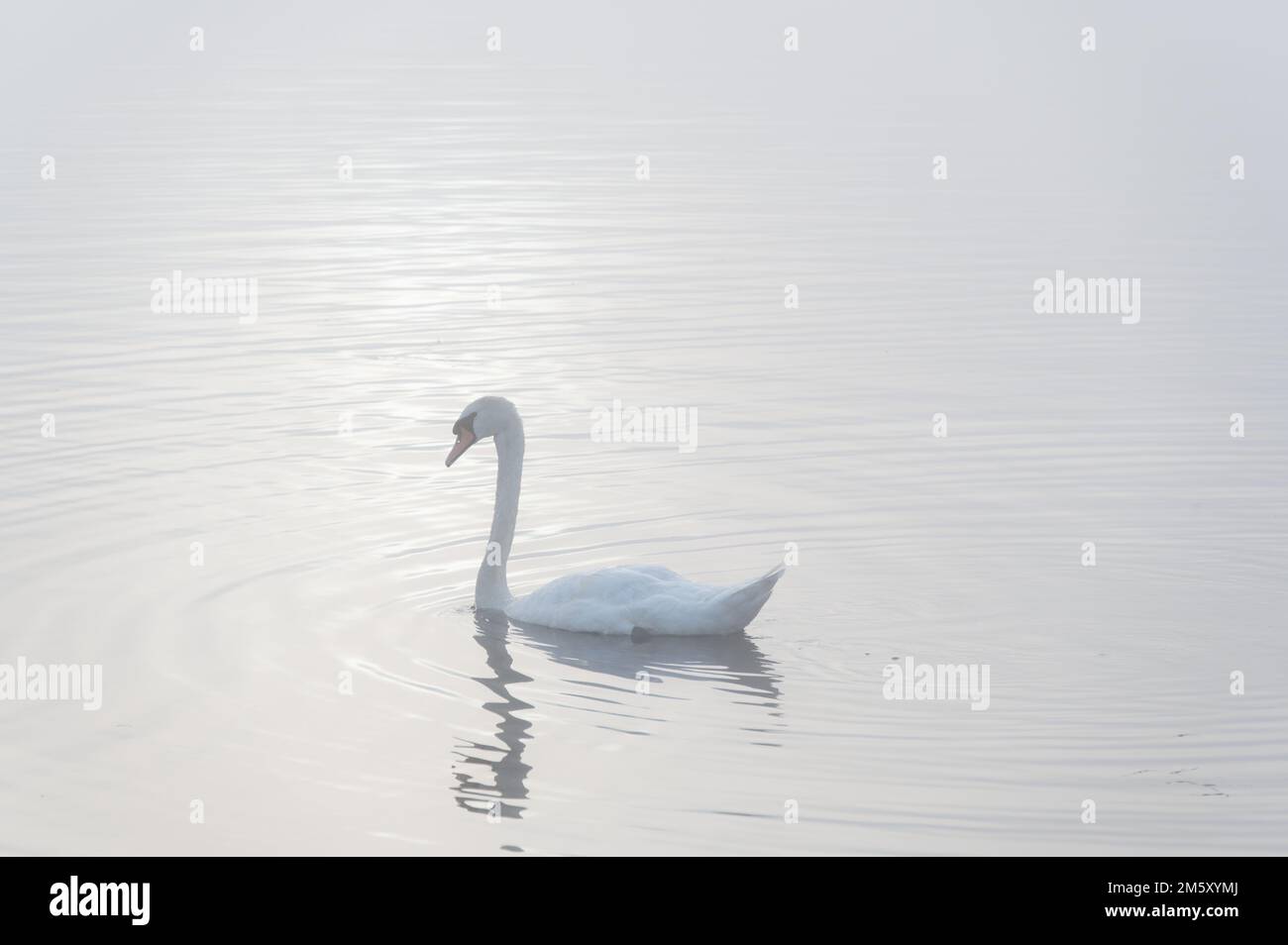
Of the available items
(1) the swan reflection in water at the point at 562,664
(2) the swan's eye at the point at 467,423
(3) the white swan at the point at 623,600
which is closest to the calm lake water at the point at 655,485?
(1) the swan reflection in water at the point at 562,664

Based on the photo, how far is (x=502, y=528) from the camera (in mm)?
12781

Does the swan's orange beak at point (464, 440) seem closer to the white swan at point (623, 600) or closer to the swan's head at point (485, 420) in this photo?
the swan's head at point (485, 420)

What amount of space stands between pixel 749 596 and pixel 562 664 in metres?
1.15

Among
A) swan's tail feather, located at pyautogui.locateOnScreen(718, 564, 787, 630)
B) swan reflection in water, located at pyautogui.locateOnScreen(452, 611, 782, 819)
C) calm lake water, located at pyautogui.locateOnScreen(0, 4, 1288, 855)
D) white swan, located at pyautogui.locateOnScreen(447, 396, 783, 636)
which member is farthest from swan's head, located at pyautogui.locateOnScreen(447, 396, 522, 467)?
swan's tail feather, located at pyautogui.locateOnScreen(718, 564, 787, 630)

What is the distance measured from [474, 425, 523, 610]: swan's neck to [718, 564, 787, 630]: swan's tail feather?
1.65 metres

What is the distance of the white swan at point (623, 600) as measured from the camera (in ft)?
37.2

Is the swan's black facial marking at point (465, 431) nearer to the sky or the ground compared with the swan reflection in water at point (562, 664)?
nearer to the sky

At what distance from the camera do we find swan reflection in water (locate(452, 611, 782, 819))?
9547mm

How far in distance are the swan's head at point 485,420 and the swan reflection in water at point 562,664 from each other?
1.33m

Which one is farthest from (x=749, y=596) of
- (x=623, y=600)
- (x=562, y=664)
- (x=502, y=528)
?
(x=502, y=528)

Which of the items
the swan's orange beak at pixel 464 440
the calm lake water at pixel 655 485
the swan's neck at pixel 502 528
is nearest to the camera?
the calm lake water at pixel 655 485

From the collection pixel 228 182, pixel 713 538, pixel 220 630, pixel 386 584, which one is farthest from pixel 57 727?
pixel 228 182

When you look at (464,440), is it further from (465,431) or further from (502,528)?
(502,528)

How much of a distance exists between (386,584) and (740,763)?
374 cm
